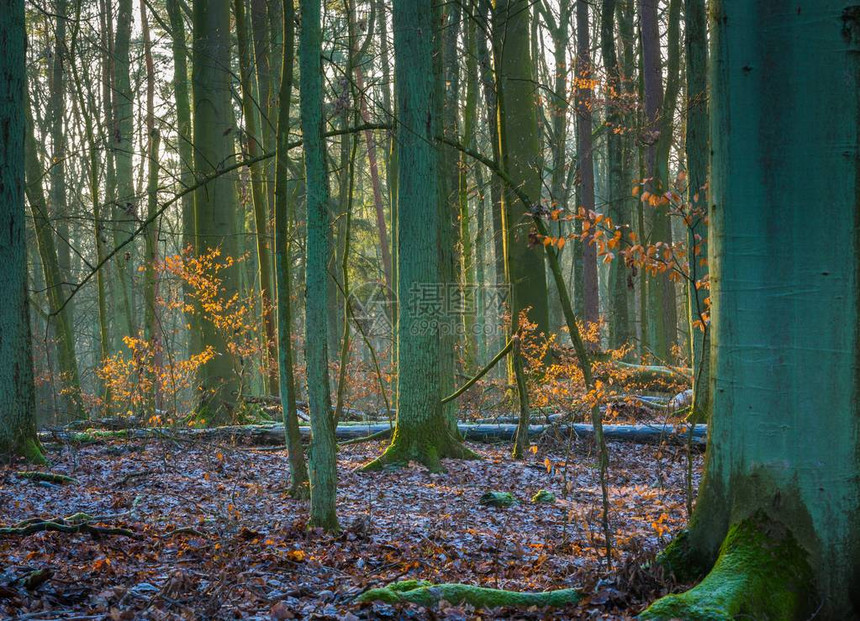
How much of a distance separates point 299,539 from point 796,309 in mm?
3676

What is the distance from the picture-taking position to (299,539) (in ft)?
16.9

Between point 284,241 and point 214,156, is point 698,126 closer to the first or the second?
point 284,241

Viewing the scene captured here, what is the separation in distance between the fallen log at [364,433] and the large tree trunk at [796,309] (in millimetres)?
6478

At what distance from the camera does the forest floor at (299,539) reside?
3.40 meters

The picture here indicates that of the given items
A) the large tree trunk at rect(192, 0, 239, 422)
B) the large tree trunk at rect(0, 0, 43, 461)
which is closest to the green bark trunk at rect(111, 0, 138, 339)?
the large tree trunk at rect(192, 0, 239, 422)

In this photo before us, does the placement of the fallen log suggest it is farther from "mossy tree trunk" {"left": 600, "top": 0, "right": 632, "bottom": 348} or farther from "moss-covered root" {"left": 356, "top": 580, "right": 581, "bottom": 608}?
"moss-covered root" {"left": 356, "top": 580, "right": 581, "bottom": 608}

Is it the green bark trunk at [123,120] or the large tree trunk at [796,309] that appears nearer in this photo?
the large tree trunk at [796,309]

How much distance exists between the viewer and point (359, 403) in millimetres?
17797

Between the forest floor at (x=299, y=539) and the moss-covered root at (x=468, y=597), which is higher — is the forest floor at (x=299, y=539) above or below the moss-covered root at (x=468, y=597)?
below

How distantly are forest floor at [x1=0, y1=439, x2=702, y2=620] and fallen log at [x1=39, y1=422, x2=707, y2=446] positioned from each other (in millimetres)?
471

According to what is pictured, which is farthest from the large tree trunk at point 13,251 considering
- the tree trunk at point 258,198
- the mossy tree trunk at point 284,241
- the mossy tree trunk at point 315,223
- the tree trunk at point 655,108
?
the tree trunk at point 655,108

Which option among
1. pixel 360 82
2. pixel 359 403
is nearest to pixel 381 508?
pixel 359 403

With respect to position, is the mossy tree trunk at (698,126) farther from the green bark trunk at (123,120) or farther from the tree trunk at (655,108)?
the green bark trunk at (123,120)

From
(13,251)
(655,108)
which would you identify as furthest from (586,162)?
(13,251)
